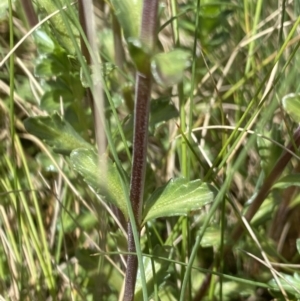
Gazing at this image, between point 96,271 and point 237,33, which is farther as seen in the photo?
point 237,33

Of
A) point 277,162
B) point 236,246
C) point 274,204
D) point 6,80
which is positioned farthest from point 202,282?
point 6,80

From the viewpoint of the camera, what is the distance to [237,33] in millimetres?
1384

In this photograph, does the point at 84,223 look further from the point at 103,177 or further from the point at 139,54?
the point at 139,54

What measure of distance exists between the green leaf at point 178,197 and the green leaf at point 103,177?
1.8 inches

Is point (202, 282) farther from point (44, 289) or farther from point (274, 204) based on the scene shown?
point (44, 289)

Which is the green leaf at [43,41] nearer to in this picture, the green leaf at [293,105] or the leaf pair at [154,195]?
the leaf pair at [154,195]

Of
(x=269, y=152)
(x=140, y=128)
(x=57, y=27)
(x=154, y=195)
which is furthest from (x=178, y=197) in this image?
(x=57, y=27)

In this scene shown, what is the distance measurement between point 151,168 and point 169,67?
0.50 metres

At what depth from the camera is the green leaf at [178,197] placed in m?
0.81

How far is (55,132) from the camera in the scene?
3.37 ft

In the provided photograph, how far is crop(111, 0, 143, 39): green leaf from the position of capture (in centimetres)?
68

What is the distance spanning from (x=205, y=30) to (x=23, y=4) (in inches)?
17.5

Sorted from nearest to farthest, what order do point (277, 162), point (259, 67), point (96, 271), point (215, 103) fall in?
point (277, 162) → point (96, 271) → point (259, 67) → point (215, 103)

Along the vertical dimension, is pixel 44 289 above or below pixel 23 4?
below
